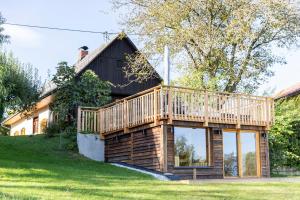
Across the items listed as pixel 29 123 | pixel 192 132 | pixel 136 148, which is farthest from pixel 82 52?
pixel 192 132

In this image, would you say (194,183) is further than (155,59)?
No

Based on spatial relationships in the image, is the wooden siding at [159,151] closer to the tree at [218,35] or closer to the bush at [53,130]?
the bush at [53,130]

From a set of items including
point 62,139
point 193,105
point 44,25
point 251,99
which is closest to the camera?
point 193,105

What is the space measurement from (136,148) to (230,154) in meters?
3.28

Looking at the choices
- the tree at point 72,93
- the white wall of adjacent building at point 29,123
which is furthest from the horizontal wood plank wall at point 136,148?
the white wall of adjacent building at point 29,123

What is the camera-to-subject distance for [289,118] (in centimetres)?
2280

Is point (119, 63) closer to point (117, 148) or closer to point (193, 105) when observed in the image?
point (117, 148)

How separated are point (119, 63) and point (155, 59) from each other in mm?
5791

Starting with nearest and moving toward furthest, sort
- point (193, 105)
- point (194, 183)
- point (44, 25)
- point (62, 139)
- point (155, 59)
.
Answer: point (194, 183) → point (193, 105) → point (62, 139) → point (155, 59) → point (44, 25)

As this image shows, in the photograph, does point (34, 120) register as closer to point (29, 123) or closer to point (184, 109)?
point (29, 123)

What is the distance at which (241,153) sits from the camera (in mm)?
18609

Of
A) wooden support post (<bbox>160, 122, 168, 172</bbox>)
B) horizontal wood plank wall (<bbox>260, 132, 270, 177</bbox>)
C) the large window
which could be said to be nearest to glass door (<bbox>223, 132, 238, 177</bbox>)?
the large window

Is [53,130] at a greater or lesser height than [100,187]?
greater

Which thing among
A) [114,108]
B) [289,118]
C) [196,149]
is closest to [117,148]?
[114,108]
